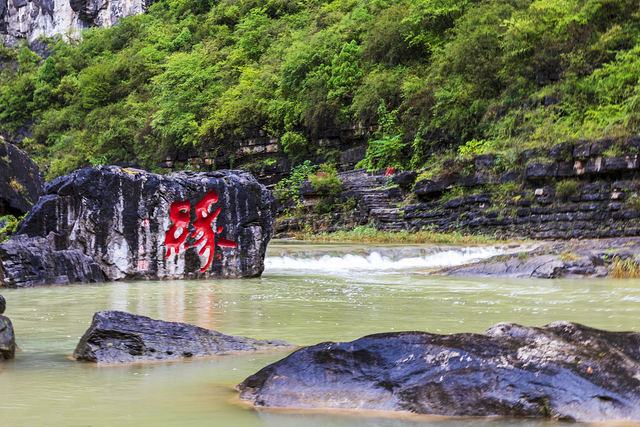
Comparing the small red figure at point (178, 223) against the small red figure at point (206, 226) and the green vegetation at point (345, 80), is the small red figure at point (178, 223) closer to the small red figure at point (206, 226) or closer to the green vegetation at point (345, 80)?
the small red figure at point (206, 226)

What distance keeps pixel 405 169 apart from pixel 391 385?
69.9 feet

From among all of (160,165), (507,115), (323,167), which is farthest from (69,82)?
(507,115)

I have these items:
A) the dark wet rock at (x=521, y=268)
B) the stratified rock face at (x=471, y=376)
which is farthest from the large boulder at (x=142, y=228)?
the stratified rock face at (x=471, y=376)

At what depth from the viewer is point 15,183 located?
10188 mm

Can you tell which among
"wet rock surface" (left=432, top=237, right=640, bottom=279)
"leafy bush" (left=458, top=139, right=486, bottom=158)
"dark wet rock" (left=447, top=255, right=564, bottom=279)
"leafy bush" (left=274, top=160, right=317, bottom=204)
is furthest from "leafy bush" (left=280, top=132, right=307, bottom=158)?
"dark wet rock" (left=447, top=255, right=564, bottom=279)

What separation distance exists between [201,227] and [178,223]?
37cm

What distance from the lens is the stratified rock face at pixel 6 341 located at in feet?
10.0

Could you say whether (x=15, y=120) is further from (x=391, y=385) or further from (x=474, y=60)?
(x=391, y=385)

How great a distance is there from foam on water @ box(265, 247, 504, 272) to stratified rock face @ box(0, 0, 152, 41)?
153 ft

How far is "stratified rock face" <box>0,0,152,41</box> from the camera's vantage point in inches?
2048

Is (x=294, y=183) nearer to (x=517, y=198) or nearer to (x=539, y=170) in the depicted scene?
(x=517, y=198)

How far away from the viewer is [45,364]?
3.01m

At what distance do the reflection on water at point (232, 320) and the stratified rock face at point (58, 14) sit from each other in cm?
5011

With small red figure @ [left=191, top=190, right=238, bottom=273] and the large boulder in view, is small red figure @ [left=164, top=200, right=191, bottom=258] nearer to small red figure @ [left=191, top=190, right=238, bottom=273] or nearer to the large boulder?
the large boulder
